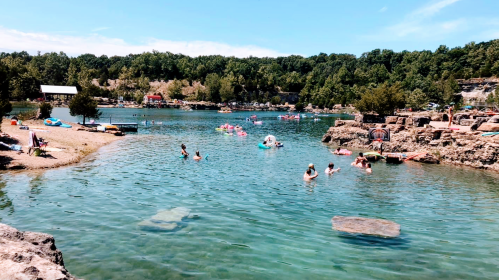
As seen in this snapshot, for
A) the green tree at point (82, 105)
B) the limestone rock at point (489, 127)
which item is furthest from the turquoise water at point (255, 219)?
the green tree at point (82, 105)

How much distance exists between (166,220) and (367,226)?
9228 millimetres

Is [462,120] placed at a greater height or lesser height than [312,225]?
greater

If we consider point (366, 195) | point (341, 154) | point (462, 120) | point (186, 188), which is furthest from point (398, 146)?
point (186, 188)

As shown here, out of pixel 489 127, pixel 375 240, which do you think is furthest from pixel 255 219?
pixel 489 127

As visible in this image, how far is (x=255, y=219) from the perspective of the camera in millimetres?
16672

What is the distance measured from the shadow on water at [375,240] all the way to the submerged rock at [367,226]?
0.28 meters

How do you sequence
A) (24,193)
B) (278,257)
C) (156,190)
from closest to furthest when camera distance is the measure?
(278,257)
(24,193)
(156,190)

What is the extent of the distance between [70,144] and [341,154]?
31.3m

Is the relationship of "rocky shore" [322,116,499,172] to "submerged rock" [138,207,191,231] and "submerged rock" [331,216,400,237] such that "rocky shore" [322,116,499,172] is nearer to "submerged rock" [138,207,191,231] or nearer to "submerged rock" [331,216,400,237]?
"submerged rock" [331,216,400,237]

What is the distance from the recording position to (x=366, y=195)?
22.2 metres

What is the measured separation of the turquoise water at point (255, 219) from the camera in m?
11.6

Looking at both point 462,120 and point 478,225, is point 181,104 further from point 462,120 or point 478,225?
point 478,225

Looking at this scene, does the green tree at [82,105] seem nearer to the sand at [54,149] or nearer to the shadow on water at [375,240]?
the sand at [54,149]

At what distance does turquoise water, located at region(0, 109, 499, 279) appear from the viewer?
11.6 metres
